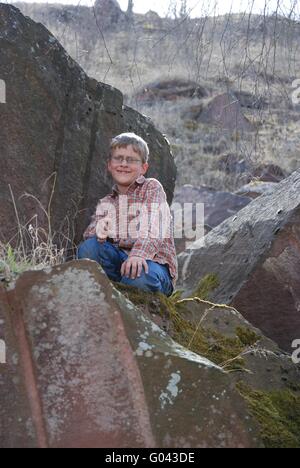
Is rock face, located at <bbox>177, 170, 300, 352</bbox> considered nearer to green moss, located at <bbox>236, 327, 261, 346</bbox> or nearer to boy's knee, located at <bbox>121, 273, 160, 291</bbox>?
green moss, located at <bbox>236, 327, 261, 346</bbox>

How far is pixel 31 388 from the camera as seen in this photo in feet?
8.75

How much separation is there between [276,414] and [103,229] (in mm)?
1652

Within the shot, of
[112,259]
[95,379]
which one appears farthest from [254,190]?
[95,379]

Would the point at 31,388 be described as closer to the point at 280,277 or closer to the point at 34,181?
the point at 34,181

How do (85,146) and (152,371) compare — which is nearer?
(152,371)

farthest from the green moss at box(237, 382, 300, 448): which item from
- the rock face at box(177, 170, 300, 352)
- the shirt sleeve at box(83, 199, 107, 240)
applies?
the rock face at box(177, 170, 300, 352)

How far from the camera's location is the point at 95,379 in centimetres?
268

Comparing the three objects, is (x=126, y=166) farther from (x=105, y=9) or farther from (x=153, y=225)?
(x=105, y=9)

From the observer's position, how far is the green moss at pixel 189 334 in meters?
3.81

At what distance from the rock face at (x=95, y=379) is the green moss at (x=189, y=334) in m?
0.93

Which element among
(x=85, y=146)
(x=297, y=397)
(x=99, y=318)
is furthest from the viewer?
(x=85, y=146)

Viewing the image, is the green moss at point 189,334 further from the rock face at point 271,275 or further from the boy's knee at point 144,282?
the rock face at point 271,275

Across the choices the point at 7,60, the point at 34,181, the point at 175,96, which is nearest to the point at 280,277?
the point at 34,181
